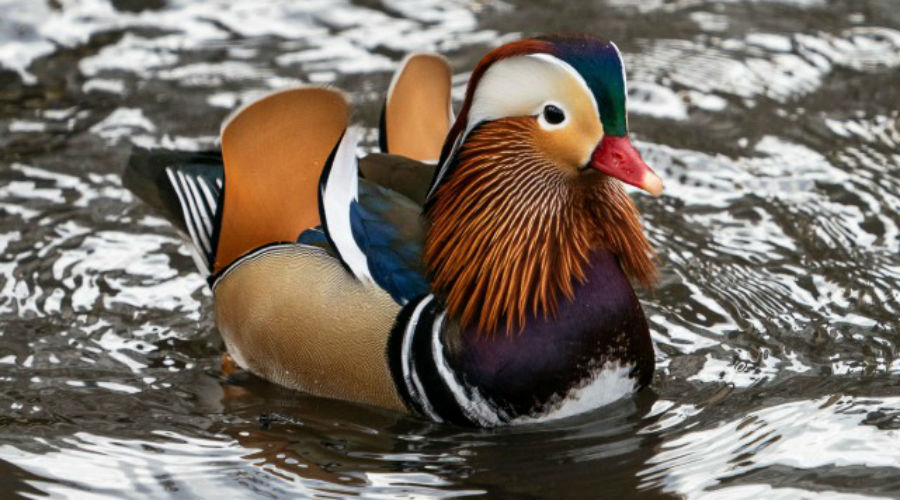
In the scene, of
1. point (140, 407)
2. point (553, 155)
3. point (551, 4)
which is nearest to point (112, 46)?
point (551, 4)

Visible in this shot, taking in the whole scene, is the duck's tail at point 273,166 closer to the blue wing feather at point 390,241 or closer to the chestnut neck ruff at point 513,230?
the blue wing feather at point 390,241

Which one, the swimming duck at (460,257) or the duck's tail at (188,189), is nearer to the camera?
the swimming duck at (460,257)

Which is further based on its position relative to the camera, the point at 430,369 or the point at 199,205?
the point at 199,205

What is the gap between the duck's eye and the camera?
4.36 m

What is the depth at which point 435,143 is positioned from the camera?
5512mm

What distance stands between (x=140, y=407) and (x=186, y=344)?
506 millimetres

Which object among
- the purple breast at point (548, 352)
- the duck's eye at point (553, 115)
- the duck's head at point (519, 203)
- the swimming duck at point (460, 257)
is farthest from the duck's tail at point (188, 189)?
the duck's eye at point (553, 115)

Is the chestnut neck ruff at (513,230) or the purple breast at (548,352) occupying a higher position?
the chestnut neck ruff at (513,230)

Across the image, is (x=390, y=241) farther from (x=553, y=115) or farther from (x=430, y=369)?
(x=553, y=115)

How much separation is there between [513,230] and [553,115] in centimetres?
50

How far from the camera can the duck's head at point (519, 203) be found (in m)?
4.37

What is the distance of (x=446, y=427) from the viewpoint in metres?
4.76

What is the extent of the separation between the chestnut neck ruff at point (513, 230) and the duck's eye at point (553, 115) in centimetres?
16

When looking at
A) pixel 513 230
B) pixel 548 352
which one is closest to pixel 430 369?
pixel 548 352
